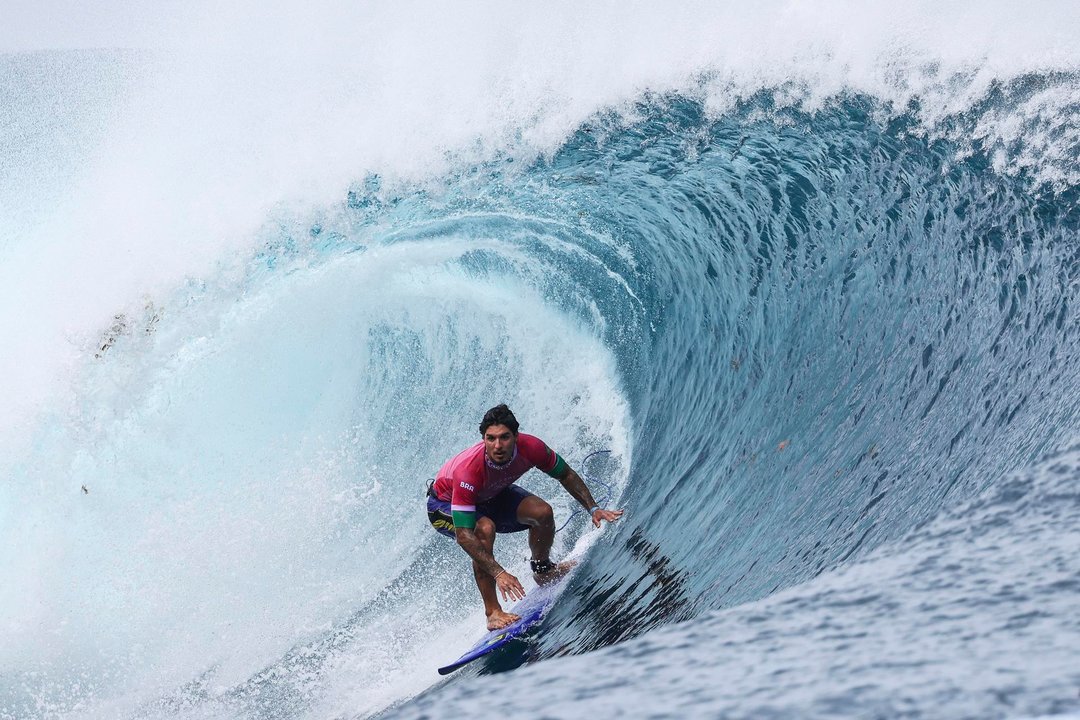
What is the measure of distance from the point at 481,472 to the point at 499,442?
35 centimetres

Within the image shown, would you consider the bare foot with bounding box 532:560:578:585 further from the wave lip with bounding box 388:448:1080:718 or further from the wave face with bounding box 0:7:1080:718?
the wave lip with bounding box 388:448:1080:718

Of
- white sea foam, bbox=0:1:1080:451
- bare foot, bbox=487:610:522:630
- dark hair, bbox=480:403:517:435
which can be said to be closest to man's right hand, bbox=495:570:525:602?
bare foot, bbox=487:610:522:630

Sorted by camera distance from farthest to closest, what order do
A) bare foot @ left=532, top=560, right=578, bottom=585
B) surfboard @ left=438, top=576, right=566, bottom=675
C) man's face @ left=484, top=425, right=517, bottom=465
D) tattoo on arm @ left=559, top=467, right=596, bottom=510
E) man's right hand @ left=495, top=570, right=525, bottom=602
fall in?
bare foot @ left=532, top=560, right=578, bottom=585 < tattoo on arm @ left=559, top=467, right=596, bottom=510 < surfboard @ left=438, top=576, right=566, bottom=675 < man's face @ left=484, top=425, right=517, bottom=465 < man's right hand @ left=495, top=570, right=525, bottom=602

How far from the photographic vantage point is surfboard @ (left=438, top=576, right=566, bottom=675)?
18.1 feet

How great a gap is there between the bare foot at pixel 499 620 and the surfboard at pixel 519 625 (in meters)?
0.04

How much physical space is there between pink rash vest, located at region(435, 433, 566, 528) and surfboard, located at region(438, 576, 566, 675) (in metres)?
0.66

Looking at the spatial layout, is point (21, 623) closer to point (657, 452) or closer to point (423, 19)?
point (657, 452)

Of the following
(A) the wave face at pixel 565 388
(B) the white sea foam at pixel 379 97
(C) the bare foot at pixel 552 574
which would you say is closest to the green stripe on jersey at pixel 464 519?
(A) the wave face at pixel 565 388

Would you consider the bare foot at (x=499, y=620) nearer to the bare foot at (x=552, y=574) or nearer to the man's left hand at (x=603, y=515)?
the bare foot at (x=552, y=574)

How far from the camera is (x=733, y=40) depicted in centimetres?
876

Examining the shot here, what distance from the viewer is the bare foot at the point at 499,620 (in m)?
5.44

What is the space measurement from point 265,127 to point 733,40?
4.60m

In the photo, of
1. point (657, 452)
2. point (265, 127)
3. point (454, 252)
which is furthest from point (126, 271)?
point (657, 452)

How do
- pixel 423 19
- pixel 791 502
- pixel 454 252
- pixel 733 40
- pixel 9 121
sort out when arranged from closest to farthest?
pixel 791 502
pixel 733 40
pixel 454 252
pixel 423 19
pixel 9 121
